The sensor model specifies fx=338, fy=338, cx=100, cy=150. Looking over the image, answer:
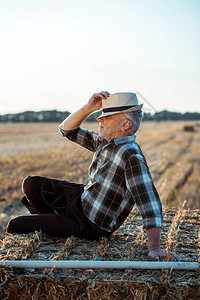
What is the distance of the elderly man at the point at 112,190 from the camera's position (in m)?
2.54

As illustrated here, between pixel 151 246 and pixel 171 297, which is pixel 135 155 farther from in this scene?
pixel 171 297

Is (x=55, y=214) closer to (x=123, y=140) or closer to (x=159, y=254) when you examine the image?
(x=123, y=140)

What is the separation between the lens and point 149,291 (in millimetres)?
2021

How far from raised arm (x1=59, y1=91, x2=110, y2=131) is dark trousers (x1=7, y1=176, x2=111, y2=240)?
0.57m

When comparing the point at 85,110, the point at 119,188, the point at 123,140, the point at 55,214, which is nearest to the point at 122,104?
the point at 123,140

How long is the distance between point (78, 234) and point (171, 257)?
0.85 meters

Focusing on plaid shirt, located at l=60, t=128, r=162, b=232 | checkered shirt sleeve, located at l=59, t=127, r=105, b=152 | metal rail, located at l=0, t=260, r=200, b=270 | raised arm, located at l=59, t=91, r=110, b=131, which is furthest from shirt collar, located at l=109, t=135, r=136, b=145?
metal rail, located at l=0, t=260, r=200, b=270

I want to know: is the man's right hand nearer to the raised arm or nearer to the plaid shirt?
the raised arm

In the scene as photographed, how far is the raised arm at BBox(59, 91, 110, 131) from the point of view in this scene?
3024 millimetres

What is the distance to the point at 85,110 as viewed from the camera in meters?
3.15

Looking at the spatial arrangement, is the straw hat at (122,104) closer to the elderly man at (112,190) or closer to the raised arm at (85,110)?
the elderly man at (112,190)

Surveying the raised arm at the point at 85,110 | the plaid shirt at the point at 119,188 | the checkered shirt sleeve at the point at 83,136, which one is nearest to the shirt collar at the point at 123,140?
the plaid shirt at the point at 119,188

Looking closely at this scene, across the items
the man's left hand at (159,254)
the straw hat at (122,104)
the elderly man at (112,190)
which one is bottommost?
the man's left hand at (159,254)

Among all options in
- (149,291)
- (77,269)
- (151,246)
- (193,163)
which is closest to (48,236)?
(77,269)
